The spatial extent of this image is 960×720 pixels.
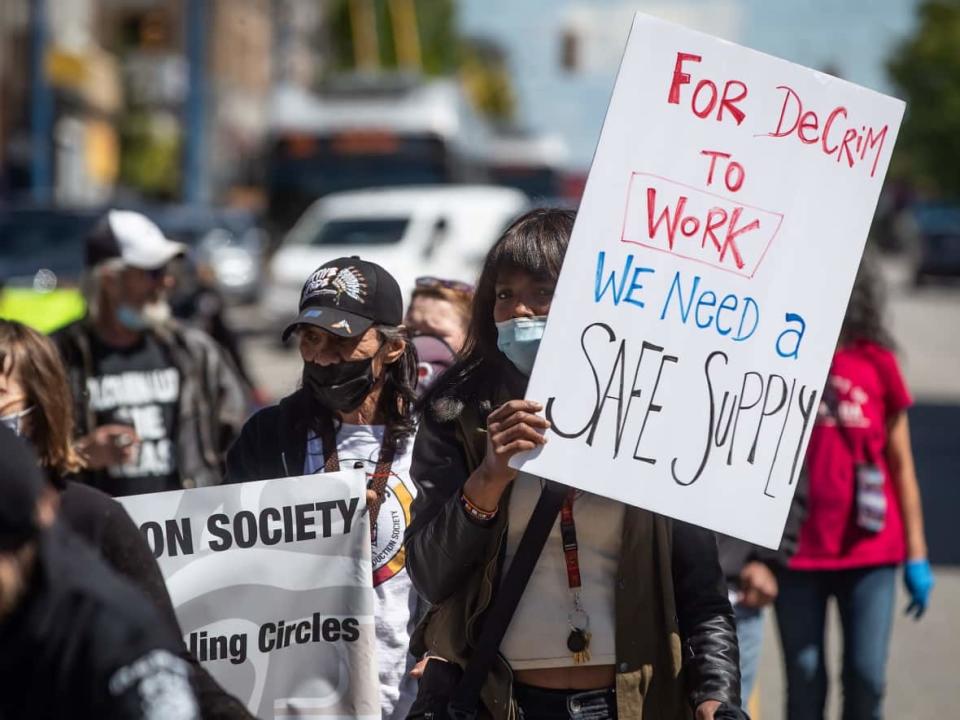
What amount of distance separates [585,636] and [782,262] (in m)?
0.82

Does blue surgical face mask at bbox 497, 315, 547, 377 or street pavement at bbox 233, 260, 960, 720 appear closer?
blue surgical face mask at bbox 497, 315, 547, 377

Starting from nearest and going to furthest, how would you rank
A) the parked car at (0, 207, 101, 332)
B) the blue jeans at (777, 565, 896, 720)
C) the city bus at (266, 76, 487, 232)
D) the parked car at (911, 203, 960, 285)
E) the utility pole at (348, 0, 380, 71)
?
the blue jeans at (777, 565, 896, 720)
the parked car at (0, 207, 101, 332)
the city bus at (266, 76, 487, 232)
the parked car at (911, 203, 960, 285)
the utility pole at (348, 0, 380, 71)

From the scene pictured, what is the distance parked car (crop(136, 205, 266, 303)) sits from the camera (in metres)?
21.8

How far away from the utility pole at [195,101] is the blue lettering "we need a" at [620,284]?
23164 millimetres

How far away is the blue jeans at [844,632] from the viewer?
15.5ft

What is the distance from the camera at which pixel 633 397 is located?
2906 millimetres

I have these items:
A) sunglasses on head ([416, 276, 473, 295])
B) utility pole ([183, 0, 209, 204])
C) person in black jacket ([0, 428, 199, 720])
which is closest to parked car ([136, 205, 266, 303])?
utility pole ([183, 0, 209, 204])

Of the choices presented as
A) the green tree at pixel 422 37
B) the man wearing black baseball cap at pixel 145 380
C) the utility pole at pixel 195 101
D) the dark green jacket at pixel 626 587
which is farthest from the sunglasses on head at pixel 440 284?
the green tree at pixel 422 37

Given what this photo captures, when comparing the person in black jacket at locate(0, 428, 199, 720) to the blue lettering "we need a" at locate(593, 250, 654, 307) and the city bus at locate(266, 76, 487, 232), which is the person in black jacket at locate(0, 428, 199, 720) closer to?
the blue lettering "we need a" at locate(593, 250, 654, 307)

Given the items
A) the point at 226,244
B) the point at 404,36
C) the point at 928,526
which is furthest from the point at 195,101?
the point at 404,36

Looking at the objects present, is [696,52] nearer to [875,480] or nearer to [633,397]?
[633,397]

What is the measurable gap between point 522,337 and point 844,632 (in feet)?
7.50

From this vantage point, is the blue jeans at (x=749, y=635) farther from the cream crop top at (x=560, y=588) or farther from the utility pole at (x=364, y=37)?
the utility pole at (x=364, y=37)

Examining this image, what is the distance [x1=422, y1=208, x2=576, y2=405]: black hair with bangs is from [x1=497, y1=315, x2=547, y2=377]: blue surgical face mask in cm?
10
